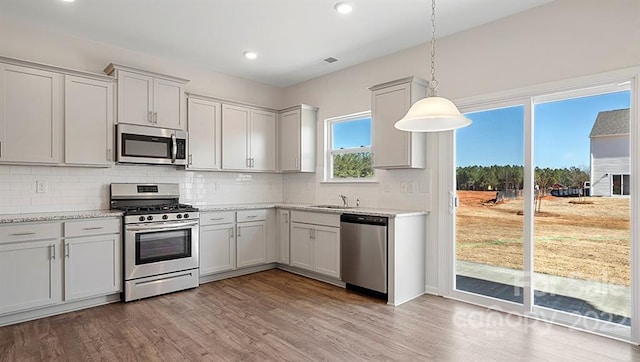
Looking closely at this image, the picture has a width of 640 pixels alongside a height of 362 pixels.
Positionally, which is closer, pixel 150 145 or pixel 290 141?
pixel 150 145

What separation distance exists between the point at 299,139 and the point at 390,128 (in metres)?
1.63

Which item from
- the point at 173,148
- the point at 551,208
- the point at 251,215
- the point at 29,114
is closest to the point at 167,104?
the point at 173,148

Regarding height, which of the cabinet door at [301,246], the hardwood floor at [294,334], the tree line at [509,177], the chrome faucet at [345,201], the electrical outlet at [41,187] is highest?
the tree line at [509,177]

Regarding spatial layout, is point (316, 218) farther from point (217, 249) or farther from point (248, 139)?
point (248, 139)

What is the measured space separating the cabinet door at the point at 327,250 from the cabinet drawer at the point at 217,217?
1.11m

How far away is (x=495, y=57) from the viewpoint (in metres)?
3.47

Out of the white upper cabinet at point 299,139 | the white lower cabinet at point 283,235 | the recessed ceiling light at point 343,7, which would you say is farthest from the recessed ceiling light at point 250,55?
the white lower cabinet at point 283,235

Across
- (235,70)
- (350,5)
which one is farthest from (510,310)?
(235,70)

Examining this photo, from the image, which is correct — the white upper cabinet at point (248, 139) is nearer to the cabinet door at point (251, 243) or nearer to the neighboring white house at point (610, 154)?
the cabinet door at point (251, 243)

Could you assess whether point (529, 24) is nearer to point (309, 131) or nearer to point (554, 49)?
point (554, 49)

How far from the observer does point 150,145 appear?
4141 mm

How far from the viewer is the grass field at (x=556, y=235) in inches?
114

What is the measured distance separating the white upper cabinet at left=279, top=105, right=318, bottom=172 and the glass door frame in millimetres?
2062

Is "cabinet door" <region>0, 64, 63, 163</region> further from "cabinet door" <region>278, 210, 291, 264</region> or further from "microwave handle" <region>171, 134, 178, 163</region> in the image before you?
"cabinet door" <region>278, 210, 291, 264</region>
